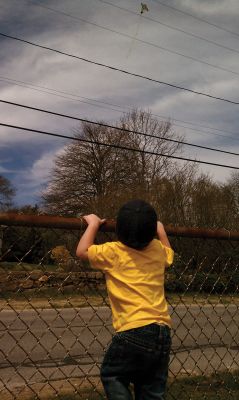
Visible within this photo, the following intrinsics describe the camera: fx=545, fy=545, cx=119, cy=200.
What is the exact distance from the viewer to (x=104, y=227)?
306 centimetres

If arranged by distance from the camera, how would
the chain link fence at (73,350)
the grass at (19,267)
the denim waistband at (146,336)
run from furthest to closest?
the grass at (19,267) < the chain link fence at (73,350) < the denim waistband at (146,336)

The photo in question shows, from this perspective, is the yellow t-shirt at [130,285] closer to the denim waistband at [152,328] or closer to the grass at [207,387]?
the denim waistband at [152,328]

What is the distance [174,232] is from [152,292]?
0.88 m

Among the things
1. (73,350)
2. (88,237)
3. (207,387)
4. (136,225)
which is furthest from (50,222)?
(73,350)

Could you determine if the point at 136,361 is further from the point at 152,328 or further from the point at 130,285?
the point at 130,285

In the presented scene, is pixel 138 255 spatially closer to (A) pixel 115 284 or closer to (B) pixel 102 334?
(A) pixel 115 284

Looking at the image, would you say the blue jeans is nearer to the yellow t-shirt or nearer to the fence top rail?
the yellow t-shirt

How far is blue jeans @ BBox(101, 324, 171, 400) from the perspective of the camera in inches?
99.8

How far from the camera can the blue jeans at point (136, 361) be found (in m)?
2.54

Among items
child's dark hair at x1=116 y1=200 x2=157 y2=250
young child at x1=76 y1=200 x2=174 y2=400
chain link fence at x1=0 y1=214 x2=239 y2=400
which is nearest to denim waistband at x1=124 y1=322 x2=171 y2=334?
young child at x1=76 y1=200 x2=174 y2=400

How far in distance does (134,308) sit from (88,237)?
42 centimetres

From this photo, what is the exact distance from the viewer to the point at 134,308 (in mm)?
2584

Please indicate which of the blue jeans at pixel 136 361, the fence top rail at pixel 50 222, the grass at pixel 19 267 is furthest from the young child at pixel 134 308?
the grass at pixel 19 267

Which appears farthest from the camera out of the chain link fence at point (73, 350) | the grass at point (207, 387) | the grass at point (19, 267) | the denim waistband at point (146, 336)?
the grass at point (19, 267)
